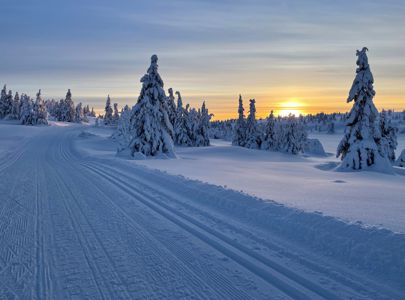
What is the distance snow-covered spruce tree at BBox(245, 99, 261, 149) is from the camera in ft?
225

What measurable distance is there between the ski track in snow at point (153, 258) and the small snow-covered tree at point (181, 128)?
2075 inches

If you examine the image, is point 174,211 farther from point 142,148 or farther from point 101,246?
point 142,148

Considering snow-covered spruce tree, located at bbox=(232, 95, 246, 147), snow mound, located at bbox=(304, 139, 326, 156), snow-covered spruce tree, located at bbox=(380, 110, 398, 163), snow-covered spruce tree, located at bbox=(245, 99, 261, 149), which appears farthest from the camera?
snow mound, located at bbox=(304, 139, 326, 156)

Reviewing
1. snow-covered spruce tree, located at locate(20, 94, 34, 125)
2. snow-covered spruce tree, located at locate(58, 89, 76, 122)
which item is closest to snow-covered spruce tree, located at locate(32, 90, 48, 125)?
snow-covered spruce tree, located at locate(20, 94, 34, 125)

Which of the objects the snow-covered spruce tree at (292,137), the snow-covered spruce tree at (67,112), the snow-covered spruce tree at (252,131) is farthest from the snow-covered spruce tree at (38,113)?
the snow-covered spruce tree at (292,137)

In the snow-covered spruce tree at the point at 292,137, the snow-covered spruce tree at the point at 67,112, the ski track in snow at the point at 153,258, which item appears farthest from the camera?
the snow-covered spruce tree at the point at 67,112

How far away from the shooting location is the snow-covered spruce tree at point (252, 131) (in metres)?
68.7

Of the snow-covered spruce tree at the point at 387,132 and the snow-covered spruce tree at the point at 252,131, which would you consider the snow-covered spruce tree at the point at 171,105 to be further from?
the snow-covered spruce tree at the point at 387,132

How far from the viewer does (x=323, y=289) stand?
16.3ft

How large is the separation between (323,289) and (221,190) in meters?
6.81

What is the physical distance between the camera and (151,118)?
32.6 meters

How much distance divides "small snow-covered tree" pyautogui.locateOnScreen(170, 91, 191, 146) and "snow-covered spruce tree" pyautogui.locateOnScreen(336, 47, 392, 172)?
116ft

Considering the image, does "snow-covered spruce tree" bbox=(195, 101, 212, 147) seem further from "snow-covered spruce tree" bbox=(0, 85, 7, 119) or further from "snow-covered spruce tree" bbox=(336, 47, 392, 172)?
"snow-covered spruce tree" bbox=(0, 85, 7, 119)

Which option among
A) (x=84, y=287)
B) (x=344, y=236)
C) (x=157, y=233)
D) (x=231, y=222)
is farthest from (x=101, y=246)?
(x=344, y=236)
